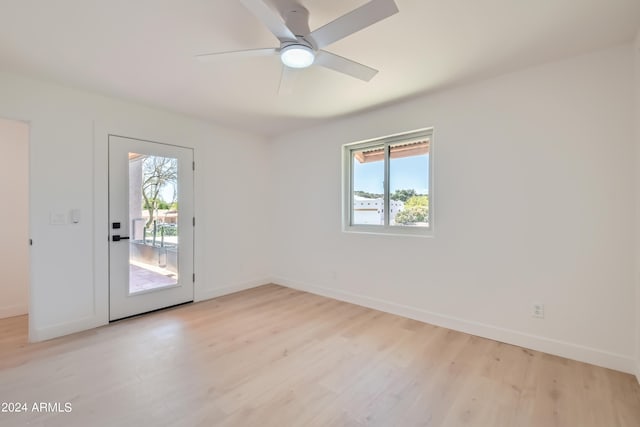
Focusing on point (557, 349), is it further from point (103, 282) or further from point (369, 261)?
point (103, 282)

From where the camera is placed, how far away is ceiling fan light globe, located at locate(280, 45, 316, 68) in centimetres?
175

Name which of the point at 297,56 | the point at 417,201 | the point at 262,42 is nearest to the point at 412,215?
the point at 417,201

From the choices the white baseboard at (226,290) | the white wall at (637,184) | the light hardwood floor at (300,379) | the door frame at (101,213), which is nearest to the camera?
the light hardwood floor at (300,379)

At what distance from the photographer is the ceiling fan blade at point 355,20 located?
1.38 meters

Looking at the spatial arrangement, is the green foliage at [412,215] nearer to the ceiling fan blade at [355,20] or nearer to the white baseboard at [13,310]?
the ceiling fan blade at [355,20]

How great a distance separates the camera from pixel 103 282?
3021mm

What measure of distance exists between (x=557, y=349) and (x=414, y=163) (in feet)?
7.01

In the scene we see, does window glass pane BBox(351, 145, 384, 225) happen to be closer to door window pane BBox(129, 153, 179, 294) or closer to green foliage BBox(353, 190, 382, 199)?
green foliage BBox(353, 190, 382, 199)

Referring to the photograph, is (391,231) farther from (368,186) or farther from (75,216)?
(75,216)

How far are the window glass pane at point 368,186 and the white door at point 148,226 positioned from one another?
217 centimetres

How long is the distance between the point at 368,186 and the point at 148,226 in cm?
273

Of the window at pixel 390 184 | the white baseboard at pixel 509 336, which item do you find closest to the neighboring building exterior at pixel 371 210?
the window at pixel 390 184

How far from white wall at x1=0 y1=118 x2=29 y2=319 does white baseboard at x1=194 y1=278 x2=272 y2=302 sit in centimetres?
192

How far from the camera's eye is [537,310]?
244 cm
